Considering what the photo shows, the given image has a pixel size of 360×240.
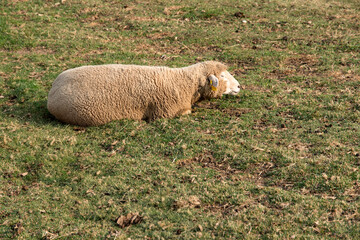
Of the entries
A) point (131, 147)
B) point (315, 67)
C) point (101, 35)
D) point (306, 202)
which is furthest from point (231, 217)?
point (101, 35)

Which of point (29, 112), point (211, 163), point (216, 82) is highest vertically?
point (216, 82)

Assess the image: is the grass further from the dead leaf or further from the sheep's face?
the sheep's face

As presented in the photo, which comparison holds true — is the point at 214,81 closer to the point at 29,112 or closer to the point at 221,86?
the point at 221,86

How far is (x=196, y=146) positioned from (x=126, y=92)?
1.68 metres

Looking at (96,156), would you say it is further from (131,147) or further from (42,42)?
(42,42)

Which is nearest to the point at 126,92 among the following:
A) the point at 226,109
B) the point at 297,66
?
the point at 226,109

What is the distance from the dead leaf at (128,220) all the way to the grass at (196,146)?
0.05ft

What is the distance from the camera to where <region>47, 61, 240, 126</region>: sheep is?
6918mm

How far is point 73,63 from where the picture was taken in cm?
973


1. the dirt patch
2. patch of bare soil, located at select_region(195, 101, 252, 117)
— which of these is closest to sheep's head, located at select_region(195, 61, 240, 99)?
patch of bare soil, located at select_region(195, 101, 252, 117)

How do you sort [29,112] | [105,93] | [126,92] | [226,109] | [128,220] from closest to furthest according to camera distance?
[128,220] → [105,93] → [126,92] → [29,112] → [226,109]

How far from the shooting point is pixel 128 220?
4848 mm

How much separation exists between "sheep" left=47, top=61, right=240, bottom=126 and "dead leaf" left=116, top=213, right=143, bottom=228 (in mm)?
2569

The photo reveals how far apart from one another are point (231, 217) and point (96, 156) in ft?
7.85
